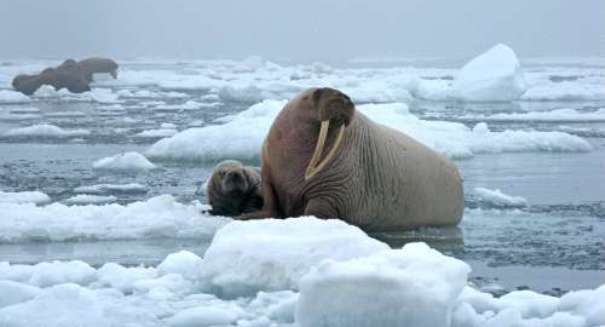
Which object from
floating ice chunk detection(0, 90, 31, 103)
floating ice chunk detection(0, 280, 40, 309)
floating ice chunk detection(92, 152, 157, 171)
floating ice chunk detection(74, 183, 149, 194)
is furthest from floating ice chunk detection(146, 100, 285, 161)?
floating ice chunk detection(0, 90, 31, 103)

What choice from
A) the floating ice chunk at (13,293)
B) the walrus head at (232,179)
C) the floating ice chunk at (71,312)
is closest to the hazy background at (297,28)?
the walrus head at (232,179)

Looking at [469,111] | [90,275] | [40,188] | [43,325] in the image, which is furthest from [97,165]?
[469,111]

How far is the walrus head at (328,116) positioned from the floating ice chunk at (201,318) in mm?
2472

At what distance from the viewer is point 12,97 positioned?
75.5ft

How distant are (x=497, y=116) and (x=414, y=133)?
644 cm

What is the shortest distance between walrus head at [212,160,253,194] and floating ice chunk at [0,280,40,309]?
2.99 meters

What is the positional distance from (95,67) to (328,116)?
23500 millimetres

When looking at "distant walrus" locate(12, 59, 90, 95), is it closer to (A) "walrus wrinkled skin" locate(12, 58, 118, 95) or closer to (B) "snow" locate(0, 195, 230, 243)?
(A) "walrus wrinkled skin" locate(12, 58, 118, 95)

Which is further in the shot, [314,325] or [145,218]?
[145,218]

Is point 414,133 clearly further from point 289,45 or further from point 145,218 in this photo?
point 289,45

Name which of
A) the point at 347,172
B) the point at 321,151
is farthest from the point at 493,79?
the point at 321,151

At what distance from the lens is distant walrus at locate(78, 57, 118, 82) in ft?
93.8

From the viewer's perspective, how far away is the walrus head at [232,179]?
7.38 meters

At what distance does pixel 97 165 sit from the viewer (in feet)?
33.2
